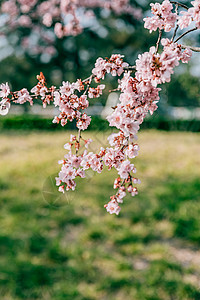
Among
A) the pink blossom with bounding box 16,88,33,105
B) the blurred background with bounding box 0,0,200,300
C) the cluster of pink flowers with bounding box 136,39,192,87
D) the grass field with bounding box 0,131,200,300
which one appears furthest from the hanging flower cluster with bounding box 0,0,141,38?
the cluster of pink flowers with bounding box 136,39,192,87

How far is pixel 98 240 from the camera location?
3.43 metres

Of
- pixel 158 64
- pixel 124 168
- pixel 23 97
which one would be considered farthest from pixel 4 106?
pixel 158 64

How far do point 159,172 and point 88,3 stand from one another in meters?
5.08

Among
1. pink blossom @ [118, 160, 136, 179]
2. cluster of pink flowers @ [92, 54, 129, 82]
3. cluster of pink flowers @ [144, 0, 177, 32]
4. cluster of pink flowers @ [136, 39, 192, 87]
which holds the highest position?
cluster of pink flowers @ [144, 0, 177, 32]

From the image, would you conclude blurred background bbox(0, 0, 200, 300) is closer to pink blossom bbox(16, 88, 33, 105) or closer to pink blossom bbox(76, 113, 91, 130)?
pink blossom bbox(76, 113, 91, 130)

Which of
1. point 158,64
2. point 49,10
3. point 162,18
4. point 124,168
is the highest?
point 49,10

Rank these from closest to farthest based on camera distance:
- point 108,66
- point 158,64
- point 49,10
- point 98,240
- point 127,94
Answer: point 158,64 → point 127,94 → point 108,66 → point 98,240 → point 49,10

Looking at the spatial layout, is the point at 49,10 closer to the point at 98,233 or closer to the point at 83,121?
the point at 98,233

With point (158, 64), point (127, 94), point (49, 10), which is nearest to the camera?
point (158, 64)

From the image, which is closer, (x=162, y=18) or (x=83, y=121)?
(x=162, y=18)

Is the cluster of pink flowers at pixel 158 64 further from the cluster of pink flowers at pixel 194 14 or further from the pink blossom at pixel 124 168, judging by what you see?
the pink blossom at pixel 124 168

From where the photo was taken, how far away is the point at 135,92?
133cm

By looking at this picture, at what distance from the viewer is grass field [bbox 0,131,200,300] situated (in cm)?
265

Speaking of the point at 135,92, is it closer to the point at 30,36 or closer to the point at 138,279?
the point at 138,279
